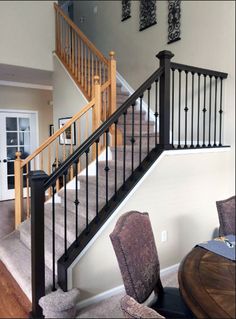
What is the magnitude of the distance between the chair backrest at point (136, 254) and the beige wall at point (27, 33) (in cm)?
127

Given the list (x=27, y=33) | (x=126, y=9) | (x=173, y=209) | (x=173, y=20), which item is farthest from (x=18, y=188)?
(x=126, y=9)

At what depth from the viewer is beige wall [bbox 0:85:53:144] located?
5.43 ft

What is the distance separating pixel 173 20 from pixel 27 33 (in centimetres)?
238

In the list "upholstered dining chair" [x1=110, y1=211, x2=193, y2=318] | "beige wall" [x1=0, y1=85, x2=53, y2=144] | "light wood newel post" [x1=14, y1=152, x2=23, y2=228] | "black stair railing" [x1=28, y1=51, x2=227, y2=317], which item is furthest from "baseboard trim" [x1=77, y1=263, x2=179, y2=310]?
"beige wall" [x1=0, y1=85, x2=53, y2=144]

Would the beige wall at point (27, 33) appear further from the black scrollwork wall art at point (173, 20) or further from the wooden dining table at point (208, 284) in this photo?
the black scrollwork wall art at point (173, 20)

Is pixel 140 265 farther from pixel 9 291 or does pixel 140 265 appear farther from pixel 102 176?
pixel 102 176

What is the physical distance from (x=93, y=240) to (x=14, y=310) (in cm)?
70

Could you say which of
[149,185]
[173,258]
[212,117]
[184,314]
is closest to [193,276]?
[184,314]

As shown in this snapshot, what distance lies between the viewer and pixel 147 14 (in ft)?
12.6

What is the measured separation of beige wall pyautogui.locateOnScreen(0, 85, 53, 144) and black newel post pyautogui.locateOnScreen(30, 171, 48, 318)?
28cm

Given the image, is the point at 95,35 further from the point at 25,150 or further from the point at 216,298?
the point at 216,298

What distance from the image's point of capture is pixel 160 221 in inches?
98.6

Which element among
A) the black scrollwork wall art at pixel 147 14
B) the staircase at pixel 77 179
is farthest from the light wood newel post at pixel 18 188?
the black scrollwork wall art at pixel 147 14

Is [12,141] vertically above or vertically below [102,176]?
above
